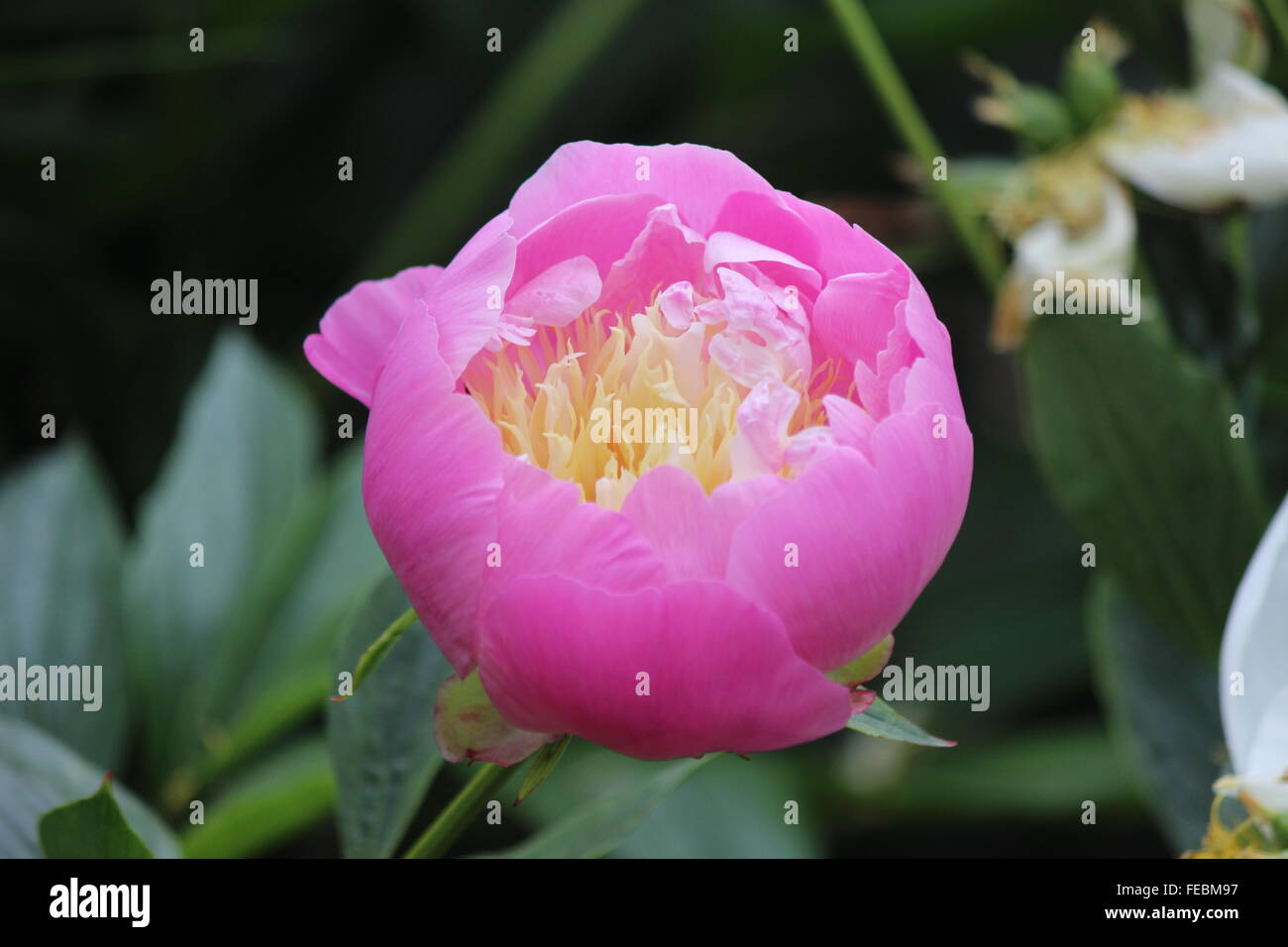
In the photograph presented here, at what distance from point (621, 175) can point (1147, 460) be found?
16 centimetres

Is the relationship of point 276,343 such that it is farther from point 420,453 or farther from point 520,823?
point 420,453

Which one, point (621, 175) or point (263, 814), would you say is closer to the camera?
point (621, 175)

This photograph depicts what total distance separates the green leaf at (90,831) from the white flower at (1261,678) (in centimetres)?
19

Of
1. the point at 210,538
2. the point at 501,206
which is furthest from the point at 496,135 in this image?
the point at 210,538

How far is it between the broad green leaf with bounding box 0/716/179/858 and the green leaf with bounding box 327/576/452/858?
4 cm

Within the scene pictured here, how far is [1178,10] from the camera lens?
36 cm

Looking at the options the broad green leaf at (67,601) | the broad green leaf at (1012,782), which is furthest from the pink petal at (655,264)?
the broad green leaf at (1012,782)

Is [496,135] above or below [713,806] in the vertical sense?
above

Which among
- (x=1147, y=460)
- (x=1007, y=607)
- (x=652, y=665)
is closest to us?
(x=652, y=665)

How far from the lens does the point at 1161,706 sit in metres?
0.32

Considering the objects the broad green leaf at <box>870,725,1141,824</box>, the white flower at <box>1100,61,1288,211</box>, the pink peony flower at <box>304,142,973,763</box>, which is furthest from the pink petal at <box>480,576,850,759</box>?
the broad green leaf at <box>870,725,1141,824</box>

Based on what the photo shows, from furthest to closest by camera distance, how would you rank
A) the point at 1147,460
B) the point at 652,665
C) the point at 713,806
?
1. the point at 713,806
2. the point at 1147,460
3. the point at 652,665

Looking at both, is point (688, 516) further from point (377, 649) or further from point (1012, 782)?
point (1012, 782)

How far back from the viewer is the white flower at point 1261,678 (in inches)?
9.2
